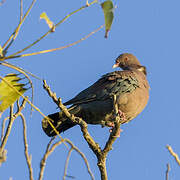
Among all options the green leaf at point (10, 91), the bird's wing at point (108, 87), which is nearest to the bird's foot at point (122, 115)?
the bird's wing at point (108, 87)

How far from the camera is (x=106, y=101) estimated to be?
262 inches

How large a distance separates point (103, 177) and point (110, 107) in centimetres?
193

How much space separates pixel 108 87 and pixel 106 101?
0.87 ft

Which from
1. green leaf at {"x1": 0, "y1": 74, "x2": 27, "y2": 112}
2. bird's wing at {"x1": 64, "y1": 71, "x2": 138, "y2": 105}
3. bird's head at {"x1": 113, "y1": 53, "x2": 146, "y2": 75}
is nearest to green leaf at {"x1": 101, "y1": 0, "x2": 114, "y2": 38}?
green leaf at {"x1": 0, "y1": 74, "x2": 27, "y2": 112}

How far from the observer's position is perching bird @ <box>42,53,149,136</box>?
6.57 metres

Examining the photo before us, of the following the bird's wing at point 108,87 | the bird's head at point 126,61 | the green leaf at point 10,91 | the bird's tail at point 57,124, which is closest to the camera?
the green leaf at point 10,91

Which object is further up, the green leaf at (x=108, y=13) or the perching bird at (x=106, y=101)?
the perching bird at (x=106, y=101)

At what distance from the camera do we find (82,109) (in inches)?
263

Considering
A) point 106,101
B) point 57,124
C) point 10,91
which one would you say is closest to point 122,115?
point 106,101

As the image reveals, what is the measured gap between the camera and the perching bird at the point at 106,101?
6.57 meters

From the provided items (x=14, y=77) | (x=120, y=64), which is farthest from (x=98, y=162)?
(x=120, y=64)

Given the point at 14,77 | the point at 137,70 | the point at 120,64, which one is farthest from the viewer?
the point at 120,64

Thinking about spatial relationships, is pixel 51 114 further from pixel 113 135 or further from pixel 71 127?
pixel 113 135

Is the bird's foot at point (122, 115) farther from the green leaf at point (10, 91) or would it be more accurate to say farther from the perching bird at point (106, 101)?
the green leaf at point (10, 91)
